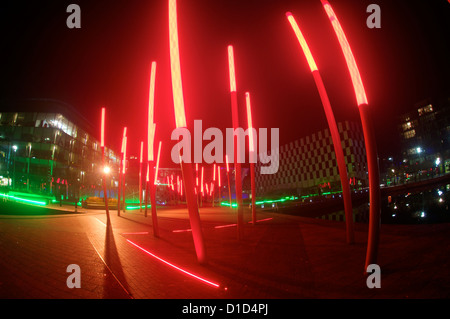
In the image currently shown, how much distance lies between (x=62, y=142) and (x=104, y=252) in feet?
145

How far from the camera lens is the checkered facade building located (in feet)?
145

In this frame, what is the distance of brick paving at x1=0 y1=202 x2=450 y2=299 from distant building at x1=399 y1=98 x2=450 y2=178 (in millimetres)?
72995

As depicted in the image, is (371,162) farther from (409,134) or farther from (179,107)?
(409,134)

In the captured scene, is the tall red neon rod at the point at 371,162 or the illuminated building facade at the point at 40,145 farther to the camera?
the illuminated building facade at the point at 40,145

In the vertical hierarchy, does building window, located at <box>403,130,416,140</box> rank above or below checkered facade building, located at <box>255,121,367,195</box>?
above

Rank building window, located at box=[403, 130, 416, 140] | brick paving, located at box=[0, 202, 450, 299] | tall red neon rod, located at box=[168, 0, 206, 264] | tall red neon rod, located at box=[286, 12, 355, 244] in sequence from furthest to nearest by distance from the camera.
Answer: building window, located at box=[403, 130, 416, 140], tall red neon rod, located at box=[286, 12, 355, 244], tall red neon rod, located at box=[168, 0, 206, 264], brick paving, located at box=[0, 202, 450, 299]

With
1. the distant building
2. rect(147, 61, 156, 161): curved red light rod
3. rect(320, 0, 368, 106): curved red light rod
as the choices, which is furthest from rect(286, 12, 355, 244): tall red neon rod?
the distant building

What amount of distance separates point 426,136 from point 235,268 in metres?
92.9

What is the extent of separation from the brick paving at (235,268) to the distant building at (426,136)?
239 ft

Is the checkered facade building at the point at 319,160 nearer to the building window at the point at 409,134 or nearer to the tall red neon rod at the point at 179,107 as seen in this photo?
the tall red neon rod at the point at 179,107

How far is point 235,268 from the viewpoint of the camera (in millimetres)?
4512

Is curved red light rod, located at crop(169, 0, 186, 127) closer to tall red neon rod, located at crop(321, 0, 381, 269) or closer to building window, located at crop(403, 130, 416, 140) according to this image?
tall red neon rod, located at crop(321, 0, 381, 269)

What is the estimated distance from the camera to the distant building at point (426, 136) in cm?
6350

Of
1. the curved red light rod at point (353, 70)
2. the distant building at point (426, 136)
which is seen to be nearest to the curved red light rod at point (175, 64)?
the curved red light rod at point (353, 70)
